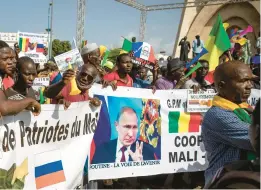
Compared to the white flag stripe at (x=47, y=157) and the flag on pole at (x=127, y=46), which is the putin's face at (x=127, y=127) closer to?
the white flag stripe at (x=47, y=157)

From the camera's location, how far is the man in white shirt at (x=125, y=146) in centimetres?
517

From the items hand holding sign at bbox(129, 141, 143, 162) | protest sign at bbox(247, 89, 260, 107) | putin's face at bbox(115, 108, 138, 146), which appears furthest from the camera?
protest sign at bbox(247, 89, 260, 107)

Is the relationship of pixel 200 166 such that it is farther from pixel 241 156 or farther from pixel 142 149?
pixel 241 156

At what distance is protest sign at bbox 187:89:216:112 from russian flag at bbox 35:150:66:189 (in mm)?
2704

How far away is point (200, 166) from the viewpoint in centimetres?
613

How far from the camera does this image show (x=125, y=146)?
539cm

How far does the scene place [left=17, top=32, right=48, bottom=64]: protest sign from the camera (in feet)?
37.3

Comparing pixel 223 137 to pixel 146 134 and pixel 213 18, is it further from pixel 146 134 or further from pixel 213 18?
pixel 213 18

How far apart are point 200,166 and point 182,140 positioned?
1.73 ft

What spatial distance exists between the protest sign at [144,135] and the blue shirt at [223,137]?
7.99ft

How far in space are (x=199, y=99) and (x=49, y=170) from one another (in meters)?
3.02

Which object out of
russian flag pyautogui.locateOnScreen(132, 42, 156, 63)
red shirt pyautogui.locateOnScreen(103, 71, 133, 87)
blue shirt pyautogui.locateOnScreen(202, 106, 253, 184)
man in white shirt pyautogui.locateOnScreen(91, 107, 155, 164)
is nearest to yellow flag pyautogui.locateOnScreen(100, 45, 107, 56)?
russian flag pyautogui.locateOnScreen(132, 42, 156, 63)

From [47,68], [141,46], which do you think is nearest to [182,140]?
[141,46]

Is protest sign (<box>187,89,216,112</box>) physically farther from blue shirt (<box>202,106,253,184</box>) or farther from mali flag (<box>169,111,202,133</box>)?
blue shirt (<box>202,106,253,184</box>)
